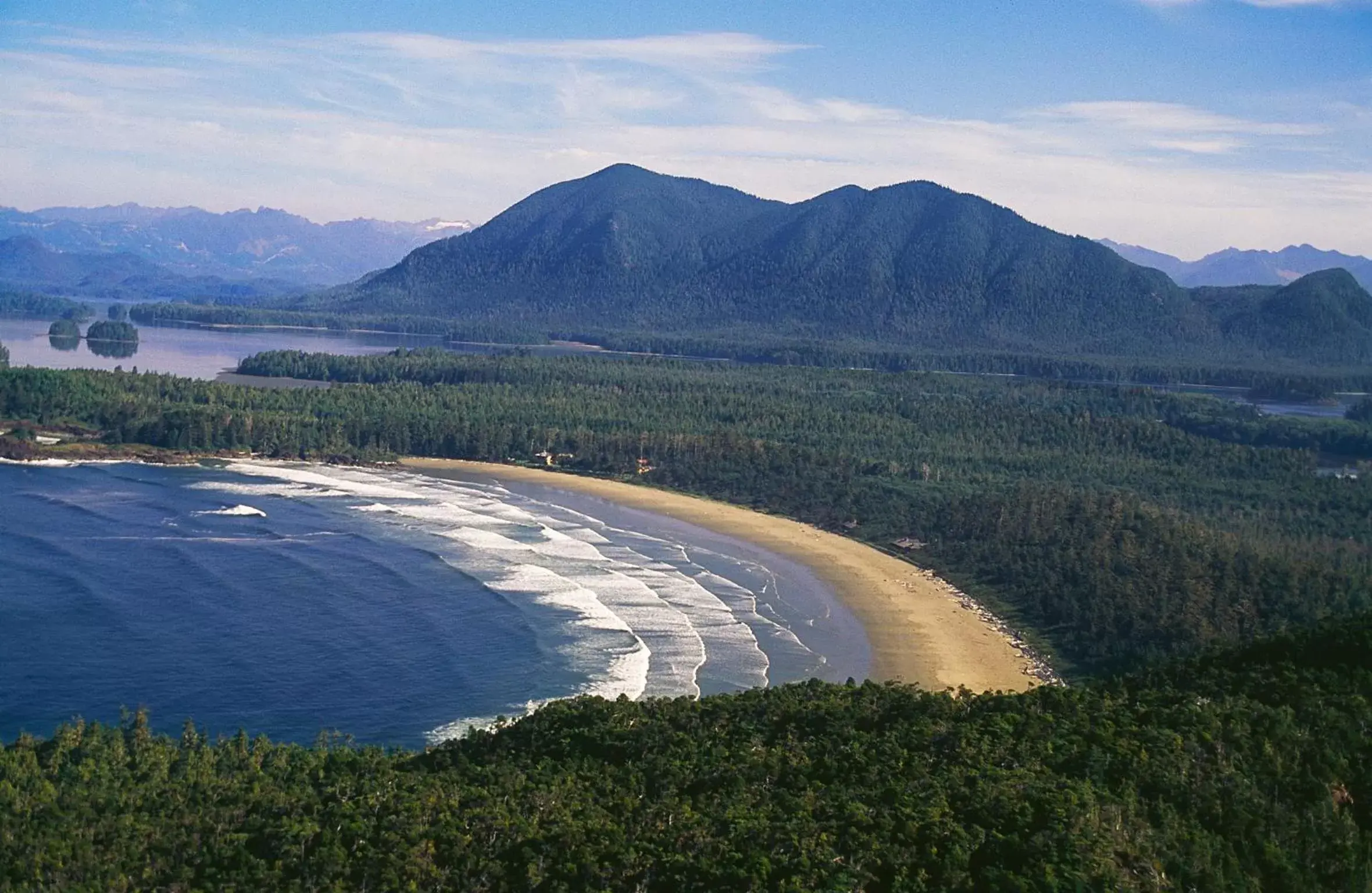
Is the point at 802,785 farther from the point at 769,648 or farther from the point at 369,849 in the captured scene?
the point at 769,648

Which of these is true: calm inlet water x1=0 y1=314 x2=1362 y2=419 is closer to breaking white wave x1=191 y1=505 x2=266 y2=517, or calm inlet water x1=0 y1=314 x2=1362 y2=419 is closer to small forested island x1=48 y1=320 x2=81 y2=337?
small forested island x1=48 y1=320 x2=81 y2=337

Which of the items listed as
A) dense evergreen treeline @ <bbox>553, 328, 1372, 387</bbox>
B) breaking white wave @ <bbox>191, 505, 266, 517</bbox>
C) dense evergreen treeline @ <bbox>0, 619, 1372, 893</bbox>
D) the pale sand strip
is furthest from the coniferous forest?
dense evergreen treeline @ <bbox>553, 328, 1372, 387</bbox>

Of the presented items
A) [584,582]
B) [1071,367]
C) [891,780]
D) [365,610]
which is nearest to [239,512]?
[365,610]

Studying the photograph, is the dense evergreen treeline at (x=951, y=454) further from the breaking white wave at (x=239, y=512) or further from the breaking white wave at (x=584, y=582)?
the breaking white wave at (x=239, y=512)

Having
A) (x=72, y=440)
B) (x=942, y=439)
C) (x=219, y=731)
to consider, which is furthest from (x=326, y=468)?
(x=219, y=731)

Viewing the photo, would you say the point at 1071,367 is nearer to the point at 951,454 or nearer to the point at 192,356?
the point at 951,454

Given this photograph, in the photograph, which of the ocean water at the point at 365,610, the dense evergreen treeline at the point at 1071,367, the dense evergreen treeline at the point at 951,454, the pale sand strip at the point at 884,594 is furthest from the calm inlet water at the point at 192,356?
the ocean water at the point at 365,610
